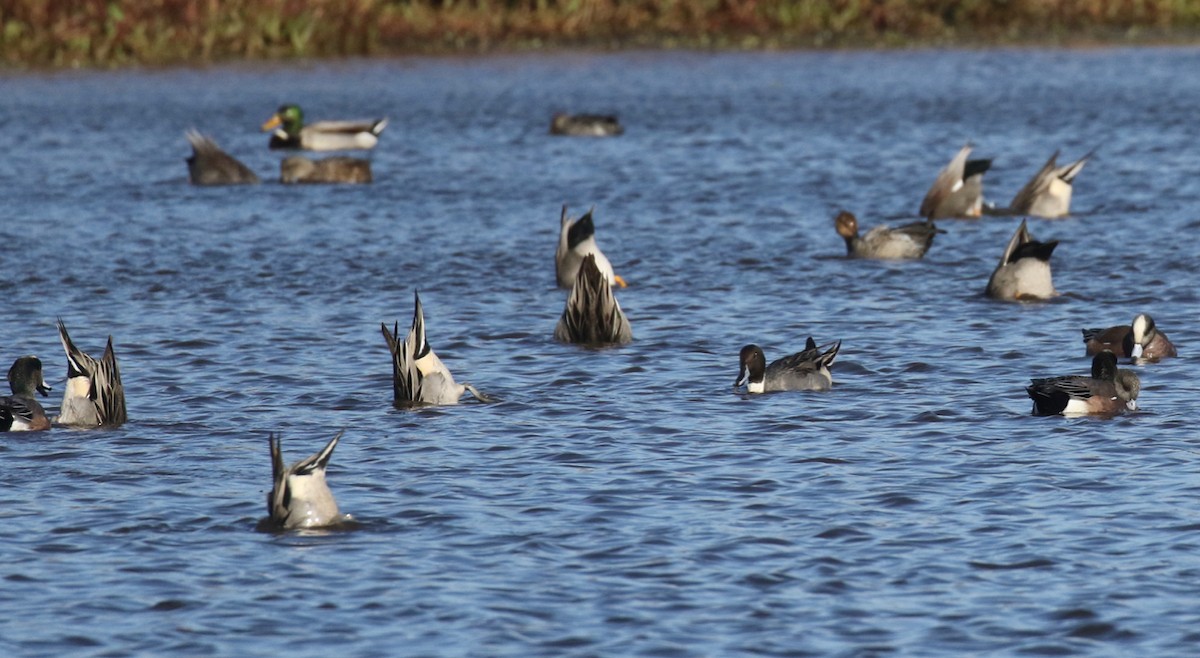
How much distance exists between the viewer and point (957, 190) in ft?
75.3

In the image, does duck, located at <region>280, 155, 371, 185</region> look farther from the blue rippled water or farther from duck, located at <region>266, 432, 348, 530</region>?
duck, located at <region>266, 432, 348, 530</region>

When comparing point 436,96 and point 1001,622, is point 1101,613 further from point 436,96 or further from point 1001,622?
point 436,96

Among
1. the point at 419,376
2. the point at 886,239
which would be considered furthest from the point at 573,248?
the point at 419,376

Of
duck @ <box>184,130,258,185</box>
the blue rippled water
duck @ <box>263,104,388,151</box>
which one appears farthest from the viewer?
duck @ <box>263,104,388,151</box>

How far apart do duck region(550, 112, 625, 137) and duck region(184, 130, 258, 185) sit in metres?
7.67

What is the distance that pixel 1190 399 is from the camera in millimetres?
13070

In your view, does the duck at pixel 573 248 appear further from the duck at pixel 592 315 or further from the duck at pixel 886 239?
Answer: the duck at pixel 886 239

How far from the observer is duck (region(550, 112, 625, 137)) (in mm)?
33812

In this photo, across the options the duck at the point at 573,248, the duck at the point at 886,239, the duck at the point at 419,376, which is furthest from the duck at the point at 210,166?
the duck at the point at 419,376

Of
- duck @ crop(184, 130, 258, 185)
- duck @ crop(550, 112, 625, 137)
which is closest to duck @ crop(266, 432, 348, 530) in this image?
duck @ crop(184, 130, 258, 185)

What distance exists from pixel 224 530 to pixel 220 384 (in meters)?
4.05

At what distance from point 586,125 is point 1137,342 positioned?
20.4 metres

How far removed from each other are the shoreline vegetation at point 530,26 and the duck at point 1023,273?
106 feet

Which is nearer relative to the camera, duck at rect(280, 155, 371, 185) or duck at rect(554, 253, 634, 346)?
duck at rect(554, 253, 634, 346)
